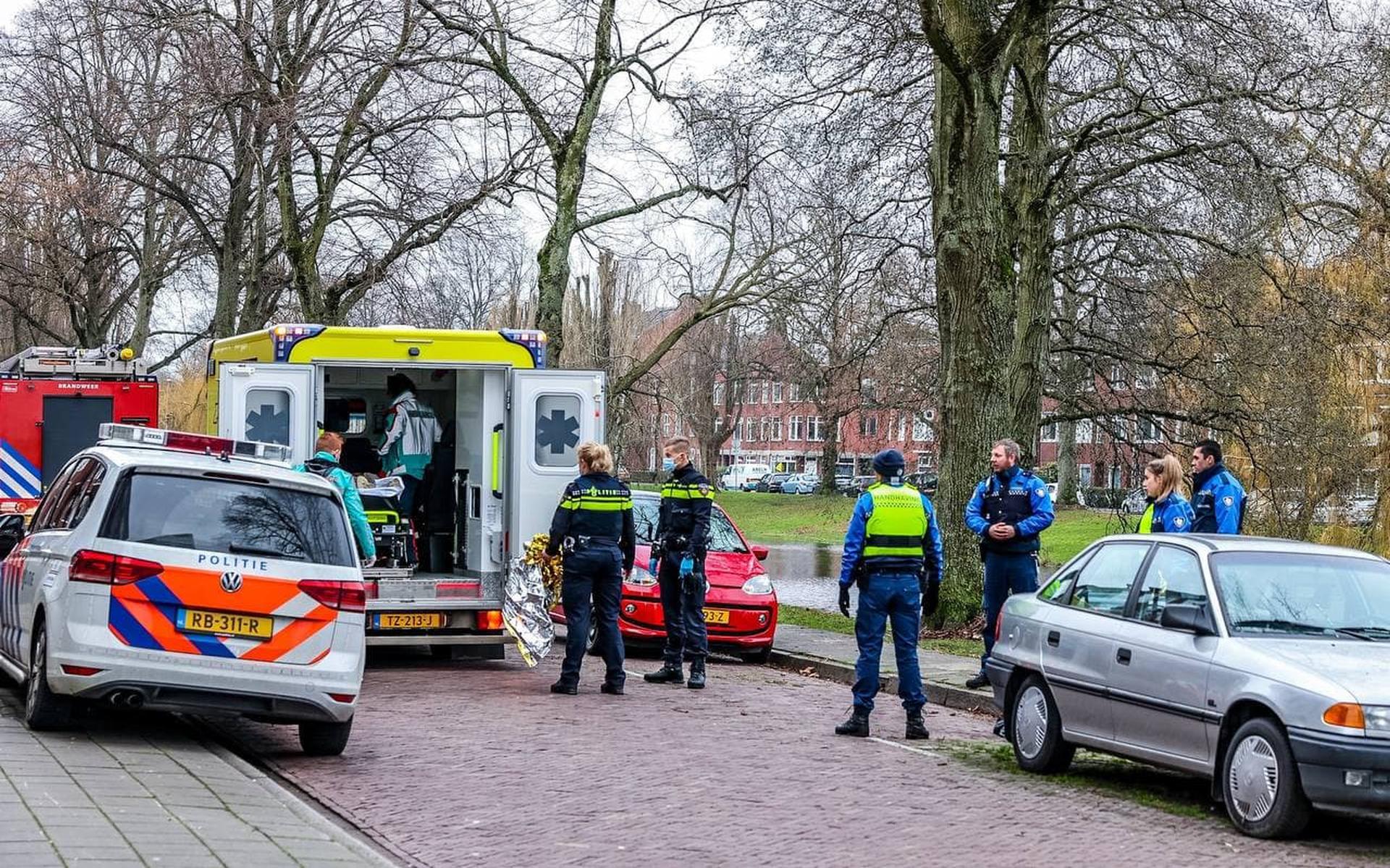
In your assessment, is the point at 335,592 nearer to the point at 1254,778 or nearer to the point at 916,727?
the point at 916,727

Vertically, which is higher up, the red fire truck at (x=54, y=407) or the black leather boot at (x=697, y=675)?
the red fire truck at (x=54, y=407)

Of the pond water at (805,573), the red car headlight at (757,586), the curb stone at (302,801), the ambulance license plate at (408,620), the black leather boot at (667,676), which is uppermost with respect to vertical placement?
the red car headlight at (757,586)

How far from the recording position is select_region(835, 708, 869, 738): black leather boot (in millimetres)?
12094

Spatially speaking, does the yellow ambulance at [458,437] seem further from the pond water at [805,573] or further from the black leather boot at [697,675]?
the pond water at [805,573]

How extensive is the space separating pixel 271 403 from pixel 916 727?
6.77 meters

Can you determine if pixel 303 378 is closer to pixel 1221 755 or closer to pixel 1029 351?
pixel 1221 755

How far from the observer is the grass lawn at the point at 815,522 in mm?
46281

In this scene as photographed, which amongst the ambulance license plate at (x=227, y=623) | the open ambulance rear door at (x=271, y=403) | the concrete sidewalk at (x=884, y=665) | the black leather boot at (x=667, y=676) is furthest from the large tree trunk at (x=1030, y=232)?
the ambulance license plate at (x=227, y=623)

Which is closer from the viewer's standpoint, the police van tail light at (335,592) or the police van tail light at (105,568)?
the police van tail light at (105,568)

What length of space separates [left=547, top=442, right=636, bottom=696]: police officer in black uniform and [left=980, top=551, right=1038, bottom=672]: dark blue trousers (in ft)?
9.66

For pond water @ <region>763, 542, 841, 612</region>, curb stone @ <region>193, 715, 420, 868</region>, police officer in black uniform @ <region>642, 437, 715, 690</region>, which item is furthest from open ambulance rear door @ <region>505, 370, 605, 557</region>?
pond water @ <region>763, 542, 841, 612</region>

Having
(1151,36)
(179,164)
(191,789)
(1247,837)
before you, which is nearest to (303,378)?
(191,789)

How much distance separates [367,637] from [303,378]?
2.43m

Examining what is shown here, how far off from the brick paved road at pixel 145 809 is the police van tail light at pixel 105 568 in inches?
37.7
